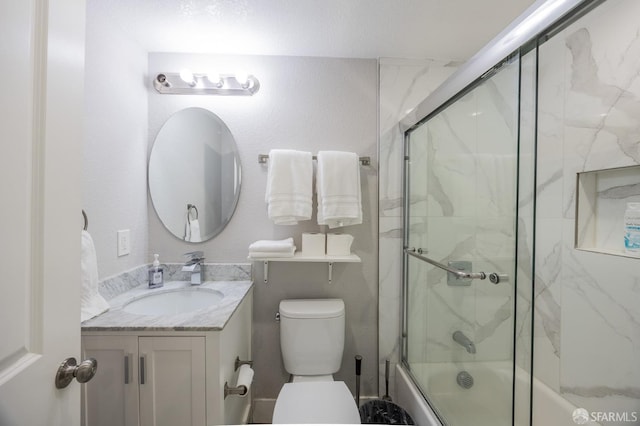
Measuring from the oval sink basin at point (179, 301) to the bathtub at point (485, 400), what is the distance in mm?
1154

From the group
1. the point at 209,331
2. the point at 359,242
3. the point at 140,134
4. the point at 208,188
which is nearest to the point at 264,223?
the point at 208,188

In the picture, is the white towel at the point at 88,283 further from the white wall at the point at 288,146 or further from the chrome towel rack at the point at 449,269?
the chrome towel rack at the point at 449,269

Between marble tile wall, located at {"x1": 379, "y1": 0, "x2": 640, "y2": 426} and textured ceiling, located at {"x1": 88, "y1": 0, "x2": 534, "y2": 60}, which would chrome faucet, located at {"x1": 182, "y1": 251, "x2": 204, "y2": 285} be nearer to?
textured ceiling, located at {"x1": 88, "y1": 0, "x2": 534, "y2": 60}

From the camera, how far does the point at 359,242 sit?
1.69 meters

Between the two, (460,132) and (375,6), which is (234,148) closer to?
(375,6)

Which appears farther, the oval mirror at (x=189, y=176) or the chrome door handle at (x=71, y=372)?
the oval mirror at (x=189, y=176)

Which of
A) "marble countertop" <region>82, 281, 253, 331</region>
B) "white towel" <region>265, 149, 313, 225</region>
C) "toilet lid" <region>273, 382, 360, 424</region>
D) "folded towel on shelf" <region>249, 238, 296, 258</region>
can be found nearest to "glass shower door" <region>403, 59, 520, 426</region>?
"toilet lid" <region>273, 382, 360, 424</region>

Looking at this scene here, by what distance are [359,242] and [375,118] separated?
0.77m

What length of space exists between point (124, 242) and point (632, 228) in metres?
2.10

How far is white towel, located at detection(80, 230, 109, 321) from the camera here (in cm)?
103

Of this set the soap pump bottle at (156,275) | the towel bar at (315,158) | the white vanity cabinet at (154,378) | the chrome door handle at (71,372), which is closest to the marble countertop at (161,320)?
the white vanity cabinet at (154,378)

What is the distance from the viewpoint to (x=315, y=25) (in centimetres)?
137

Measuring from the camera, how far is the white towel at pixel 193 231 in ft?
5.36

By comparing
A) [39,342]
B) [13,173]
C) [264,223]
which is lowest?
[39,342]
